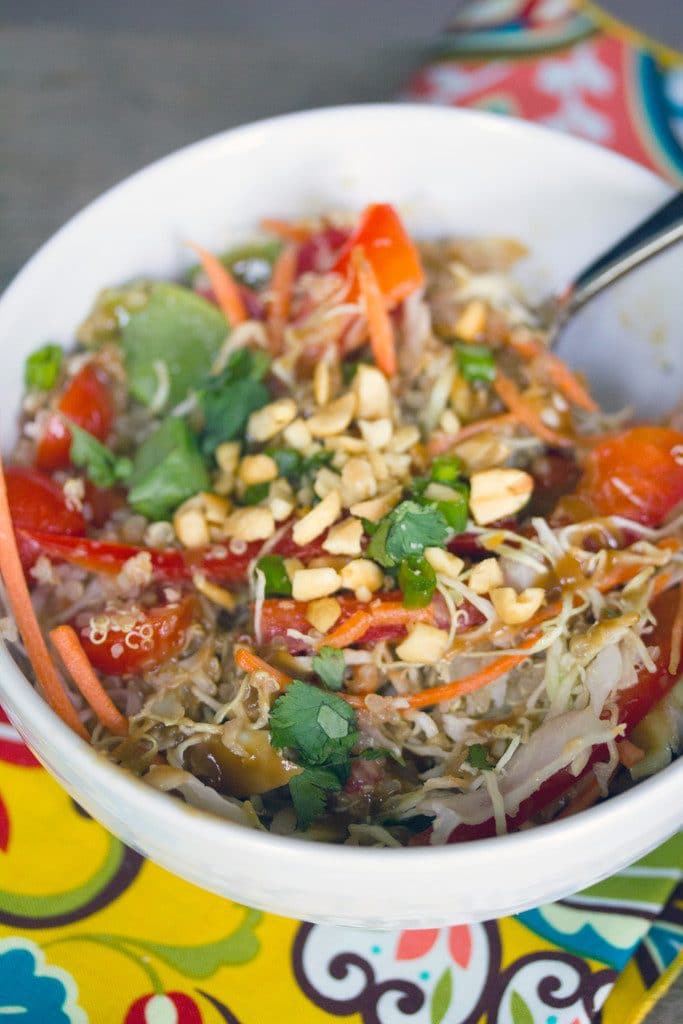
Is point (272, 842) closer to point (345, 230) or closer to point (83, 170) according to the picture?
point (345, 230)

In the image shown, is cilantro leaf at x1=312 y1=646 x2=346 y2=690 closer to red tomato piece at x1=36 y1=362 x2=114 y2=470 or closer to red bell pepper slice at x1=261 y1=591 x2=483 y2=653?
red bell pepper slice at x1=261 y1=591 x2=483 y2=653

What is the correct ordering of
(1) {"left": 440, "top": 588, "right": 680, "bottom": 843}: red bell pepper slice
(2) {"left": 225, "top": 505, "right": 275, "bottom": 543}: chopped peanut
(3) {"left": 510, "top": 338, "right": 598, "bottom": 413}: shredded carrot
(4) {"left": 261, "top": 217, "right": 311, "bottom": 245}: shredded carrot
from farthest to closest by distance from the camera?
(4) {"left": 261, "top": 217, "right": 311, "bottom": 245}: shredded carrot < (3) {"left": 510, "top": 338, "right": 598, "bottom": 413}: shredded carrot < (2) {"left": 225, "top": 505, "right": 275, "bottom": 543}: chopped peanut < (1) {"left": 440, "top": 588, "right": 680, "bottom": 843}: red bell pepper slice

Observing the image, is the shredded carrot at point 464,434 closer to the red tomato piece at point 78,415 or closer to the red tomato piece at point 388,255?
the red tomato piece at point 388,255

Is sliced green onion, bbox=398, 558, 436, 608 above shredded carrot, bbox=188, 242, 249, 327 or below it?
below

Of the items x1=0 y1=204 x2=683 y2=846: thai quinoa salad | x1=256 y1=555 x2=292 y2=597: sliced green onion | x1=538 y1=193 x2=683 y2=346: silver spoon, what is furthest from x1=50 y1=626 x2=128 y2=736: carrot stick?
x1=538 y1=193 x2=683 y2=346: silver spoon

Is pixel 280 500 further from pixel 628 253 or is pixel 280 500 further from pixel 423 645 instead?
pixel 628 253

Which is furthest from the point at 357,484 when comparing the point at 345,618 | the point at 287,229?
the point at 287,229
